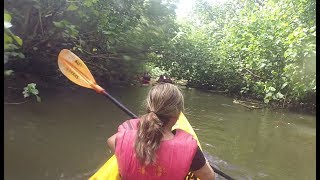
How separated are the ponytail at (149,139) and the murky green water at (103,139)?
2.71m

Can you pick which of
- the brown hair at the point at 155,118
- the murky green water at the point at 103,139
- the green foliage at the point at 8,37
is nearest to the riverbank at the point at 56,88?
the murky green water at the point at 103,139

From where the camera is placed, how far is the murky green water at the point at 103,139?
15.5 ft

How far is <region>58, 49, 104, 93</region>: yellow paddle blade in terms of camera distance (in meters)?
3.38

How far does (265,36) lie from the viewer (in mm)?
8281

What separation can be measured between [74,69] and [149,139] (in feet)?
5.98

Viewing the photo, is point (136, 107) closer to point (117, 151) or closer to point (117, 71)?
point (117, 71)

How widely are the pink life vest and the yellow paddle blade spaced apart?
1.62 meters

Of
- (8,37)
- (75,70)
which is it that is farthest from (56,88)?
(8,37)

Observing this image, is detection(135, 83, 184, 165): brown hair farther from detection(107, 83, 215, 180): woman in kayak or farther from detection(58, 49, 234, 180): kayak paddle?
detection(58, 49, 234, 180): kayak paddle

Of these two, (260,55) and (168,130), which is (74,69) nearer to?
(168,130)

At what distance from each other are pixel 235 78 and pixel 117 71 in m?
4.52

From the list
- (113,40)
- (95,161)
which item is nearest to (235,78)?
(113,40)

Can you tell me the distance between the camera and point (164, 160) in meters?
1.85

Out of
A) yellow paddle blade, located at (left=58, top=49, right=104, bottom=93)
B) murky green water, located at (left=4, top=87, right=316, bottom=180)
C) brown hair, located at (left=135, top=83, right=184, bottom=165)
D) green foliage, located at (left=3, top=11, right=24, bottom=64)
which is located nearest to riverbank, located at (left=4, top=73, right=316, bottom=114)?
murky green water, located at (left=4, top=87, right=316, bottom=180)
